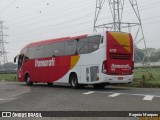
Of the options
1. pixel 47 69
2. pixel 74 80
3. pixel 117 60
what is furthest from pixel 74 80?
pixel 47 69

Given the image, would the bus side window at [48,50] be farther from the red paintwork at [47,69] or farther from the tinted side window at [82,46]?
the tinted side window at [82,46]

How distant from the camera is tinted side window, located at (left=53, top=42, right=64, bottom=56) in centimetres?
2382

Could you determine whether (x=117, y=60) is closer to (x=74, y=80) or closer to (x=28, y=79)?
(x=74, y=80)

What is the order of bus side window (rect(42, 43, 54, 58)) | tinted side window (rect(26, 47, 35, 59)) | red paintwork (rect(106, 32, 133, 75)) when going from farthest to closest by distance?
tinted side window (rect(26, 47, 35, 59)) → bus side window (rect(42, 43, 54, 58)) → red paintwork (rect(106, 32, 133, 75))

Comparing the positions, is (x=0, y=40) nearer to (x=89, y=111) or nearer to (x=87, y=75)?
(x=87, y=75)

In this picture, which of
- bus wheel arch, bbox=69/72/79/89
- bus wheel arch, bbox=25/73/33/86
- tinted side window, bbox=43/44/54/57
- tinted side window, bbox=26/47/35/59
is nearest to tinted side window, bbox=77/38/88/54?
bus wheel arch, bbox=69/72/79/89

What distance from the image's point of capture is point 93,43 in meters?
20.7

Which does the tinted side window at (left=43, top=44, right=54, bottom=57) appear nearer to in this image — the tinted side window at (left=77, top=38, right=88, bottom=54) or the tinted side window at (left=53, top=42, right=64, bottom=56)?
the tinted side window at (left=53, top=42, right=64, bottom=56)

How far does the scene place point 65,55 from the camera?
76.5 feet

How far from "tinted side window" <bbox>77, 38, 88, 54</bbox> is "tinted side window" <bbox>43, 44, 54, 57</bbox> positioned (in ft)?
11.6

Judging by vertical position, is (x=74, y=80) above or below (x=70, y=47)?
below

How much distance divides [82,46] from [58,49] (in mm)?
2989

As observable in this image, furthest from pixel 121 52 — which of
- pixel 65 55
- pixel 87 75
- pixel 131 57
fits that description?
pixel 65 55

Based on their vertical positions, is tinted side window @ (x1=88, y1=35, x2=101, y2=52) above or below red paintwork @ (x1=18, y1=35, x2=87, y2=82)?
above
